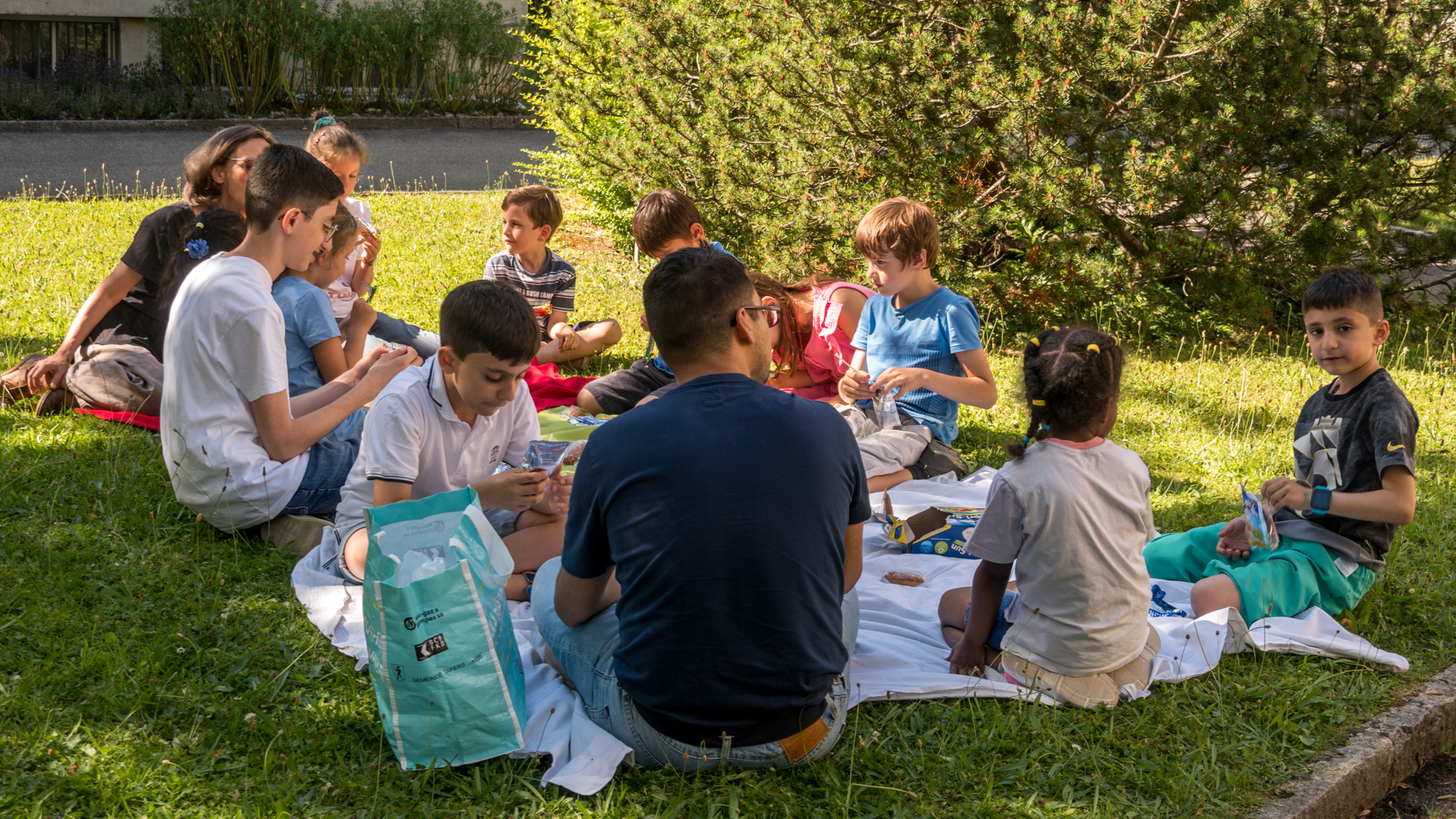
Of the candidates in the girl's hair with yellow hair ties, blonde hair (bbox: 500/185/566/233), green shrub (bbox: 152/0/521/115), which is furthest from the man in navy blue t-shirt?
green shrub (bbox: 152/0/521/115)

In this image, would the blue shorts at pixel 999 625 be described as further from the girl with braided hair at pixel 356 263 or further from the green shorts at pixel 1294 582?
the girl with braided hair at pixel 356 263

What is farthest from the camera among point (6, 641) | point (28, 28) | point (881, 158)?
point (28, 28)

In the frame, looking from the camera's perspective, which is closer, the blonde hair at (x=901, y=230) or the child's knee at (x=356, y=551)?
the child's knee at (x=356, y=551)

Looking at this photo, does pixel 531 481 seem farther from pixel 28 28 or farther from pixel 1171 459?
pixel 28 28

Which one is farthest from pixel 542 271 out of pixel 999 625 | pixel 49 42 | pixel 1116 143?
pixel 49 42

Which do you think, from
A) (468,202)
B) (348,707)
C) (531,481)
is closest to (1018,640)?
(531,481)

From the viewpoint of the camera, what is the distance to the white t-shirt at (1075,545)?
3041 mm

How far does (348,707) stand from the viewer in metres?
3.12

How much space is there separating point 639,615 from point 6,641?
214cm

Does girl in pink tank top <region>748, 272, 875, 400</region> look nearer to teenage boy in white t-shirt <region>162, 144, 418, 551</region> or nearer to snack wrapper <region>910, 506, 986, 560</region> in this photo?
snack wrapper <region>910, 506, 986, 560</region>

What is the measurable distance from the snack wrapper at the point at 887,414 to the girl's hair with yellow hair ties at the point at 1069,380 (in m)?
1.92

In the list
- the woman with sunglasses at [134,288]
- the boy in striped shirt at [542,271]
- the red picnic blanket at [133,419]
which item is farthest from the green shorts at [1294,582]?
the red picnic blanket at [133,419]

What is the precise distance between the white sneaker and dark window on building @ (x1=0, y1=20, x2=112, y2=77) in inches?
827

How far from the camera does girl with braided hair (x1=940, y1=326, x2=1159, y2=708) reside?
119 inches
